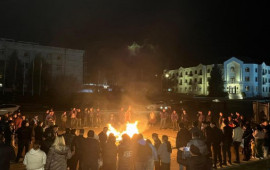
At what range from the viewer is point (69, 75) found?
2383 inches

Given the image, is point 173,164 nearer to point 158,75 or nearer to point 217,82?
point 217,82

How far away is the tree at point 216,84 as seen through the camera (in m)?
68.1

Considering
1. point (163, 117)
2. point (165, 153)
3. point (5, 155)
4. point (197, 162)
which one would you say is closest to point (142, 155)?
point (165, 153)

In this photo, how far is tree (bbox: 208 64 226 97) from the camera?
68125mm

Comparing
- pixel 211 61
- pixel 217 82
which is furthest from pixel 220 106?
pixel 211 61

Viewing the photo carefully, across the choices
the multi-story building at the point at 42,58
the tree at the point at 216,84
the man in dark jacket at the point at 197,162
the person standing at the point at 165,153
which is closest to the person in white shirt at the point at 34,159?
the person standing at the point at 165,153

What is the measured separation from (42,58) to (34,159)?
2173 inches

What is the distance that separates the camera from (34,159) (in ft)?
21.5

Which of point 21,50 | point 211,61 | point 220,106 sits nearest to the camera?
point 220,106

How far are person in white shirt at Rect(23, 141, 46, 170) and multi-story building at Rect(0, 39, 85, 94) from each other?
50583 mm

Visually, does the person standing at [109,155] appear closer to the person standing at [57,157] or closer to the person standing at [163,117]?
the person standing at [57,157]

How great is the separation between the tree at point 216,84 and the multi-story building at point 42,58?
37670 mm

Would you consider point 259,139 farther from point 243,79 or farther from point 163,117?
point 243,79

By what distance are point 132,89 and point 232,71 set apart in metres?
31.2
